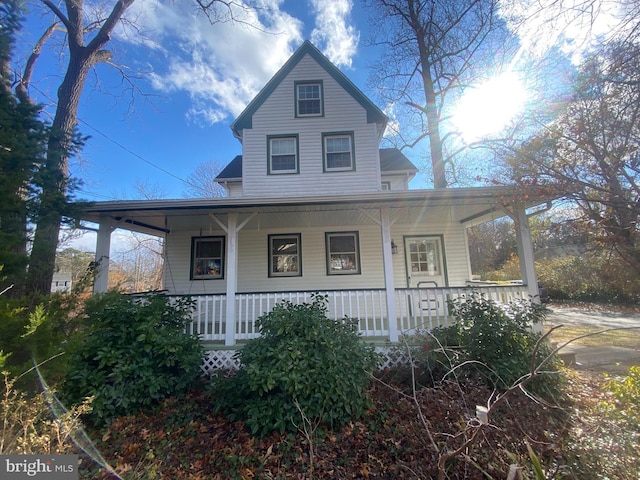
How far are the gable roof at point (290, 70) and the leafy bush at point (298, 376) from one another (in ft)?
22.9

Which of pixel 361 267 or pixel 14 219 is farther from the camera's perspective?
pixel 361 267

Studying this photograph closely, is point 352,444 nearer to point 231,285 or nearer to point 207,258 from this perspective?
point 231,285

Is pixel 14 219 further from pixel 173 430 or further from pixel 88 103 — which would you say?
pixel 88 103

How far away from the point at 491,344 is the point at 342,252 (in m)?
4.89

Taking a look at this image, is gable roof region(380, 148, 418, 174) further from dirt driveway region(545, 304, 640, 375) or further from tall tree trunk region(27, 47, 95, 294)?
tall tree trunk region(27, 47, 95, 294)

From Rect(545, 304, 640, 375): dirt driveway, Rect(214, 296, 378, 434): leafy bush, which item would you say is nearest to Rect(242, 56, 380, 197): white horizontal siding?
Rect(214, 296, 378, 434): leafy bush

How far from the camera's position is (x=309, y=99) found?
29.6ft

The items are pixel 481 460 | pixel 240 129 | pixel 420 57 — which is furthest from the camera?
pixel 420 57

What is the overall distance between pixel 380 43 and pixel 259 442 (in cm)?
1578

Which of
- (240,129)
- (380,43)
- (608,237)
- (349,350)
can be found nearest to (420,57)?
(380,43)

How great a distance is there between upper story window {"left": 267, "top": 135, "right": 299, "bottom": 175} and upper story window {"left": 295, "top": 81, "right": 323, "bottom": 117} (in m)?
0.94

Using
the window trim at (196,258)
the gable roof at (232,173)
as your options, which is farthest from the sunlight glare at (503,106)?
the window trim at (196,258)

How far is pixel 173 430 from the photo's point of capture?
352 cm

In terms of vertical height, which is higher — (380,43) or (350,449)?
(380,43)
